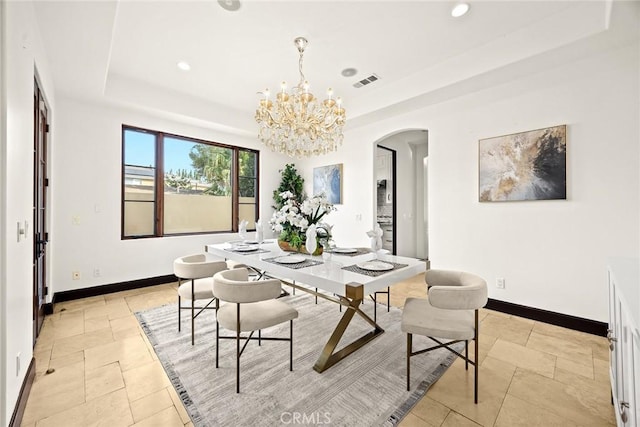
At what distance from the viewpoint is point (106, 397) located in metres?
1.73

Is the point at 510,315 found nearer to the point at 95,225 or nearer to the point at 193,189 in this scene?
the point at 193,189

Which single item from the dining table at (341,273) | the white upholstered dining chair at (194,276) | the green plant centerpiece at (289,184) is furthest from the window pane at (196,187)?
the white upholstered dining chair at (194,276)

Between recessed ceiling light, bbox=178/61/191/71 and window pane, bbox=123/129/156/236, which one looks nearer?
recessed ceiling light, bbox=178/61/191/71

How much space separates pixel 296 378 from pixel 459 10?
10.6 feet

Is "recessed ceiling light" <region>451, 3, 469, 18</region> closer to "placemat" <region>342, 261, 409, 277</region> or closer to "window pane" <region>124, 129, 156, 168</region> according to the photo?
"placemat" <region>342, 261, 409, 277</region>

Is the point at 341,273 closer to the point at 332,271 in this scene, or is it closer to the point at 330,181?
the point at 332,271

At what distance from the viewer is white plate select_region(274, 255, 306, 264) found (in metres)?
2.23

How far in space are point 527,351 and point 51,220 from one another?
527 centimetres

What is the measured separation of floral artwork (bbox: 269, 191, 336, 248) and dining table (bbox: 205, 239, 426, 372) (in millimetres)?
170

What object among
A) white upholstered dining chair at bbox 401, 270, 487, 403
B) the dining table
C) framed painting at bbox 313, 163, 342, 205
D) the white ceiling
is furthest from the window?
white upholstered dining chair at bbox 401, 270, 487, 403

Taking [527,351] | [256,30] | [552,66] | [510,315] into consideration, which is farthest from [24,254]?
[552,66]

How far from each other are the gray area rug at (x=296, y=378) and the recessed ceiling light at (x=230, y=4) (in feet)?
9.50

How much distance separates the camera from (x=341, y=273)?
1.92 meters

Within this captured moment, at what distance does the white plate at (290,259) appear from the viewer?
223 cm
